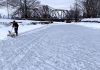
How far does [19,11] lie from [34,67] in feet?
313

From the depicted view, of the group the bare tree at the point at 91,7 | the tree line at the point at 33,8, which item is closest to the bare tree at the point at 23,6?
the tree line at the point at 33,8

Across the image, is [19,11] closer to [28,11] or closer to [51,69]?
[28,11]

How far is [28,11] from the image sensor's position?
4114 inches

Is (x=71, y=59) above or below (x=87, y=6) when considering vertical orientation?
below

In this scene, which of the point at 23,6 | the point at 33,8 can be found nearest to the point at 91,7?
the point at 33,8

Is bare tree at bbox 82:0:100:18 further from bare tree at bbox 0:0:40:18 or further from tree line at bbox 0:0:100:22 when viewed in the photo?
bare tree at bbox 0:0:40:18

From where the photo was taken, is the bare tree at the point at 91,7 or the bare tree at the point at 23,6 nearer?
the bare tree at the point at 23,6

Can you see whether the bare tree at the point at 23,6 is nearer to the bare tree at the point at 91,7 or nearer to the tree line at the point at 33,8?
the tree line at the point at 33,8

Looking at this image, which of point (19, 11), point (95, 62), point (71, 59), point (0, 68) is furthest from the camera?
point (19, 11)

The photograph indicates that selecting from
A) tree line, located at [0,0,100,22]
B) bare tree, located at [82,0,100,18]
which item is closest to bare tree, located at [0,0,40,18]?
tree line, located at [0,0,100,22]

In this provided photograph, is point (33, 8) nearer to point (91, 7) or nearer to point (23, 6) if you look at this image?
point (23, 6)

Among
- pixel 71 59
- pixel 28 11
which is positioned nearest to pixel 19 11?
pixel 28 11

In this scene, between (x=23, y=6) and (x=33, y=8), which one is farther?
(x=33, y=8)

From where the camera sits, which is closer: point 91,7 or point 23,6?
point 23,6
